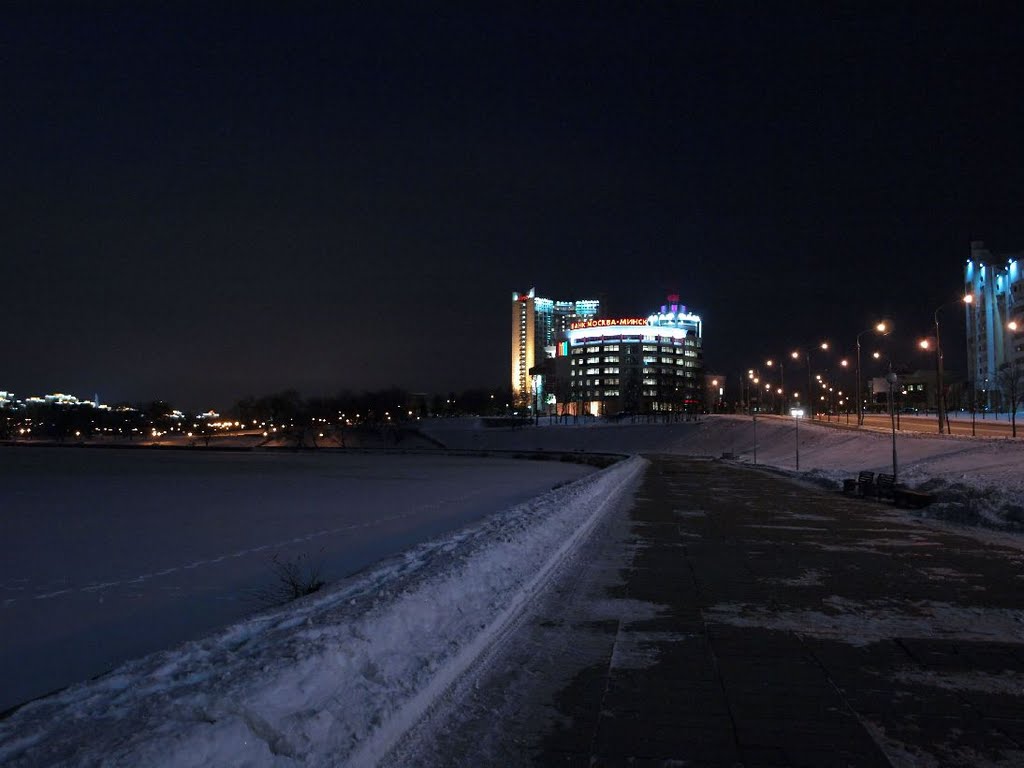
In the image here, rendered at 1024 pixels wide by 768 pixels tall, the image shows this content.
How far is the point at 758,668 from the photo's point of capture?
7.09 m

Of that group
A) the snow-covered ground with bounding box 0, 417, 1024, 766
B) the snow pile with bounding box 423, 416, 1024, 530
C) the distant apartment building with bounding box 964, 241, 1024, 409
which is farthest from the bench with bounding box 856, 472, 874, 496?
the distant apartment building with bounding box 964, 241, 1024, 409

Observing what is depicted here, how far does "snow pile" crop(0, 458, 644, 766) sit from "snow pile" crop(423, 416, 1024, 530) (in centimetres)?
1457

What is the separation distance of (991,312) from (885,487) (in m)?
151

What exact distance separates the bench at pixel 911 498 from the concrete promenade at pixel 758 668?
8.43 m

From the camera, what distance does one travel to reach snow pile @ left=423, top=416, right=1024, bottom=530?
19.7 meters

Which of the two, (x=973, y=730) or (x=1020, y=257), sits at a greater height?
(x=1020, y=257)

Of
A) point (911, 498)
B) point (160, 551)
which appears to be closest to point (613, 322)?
point (911, 498)

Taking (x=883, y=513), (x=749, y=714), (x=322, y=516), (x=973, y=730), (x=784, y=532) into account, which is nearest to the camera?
(x=973, y=730)

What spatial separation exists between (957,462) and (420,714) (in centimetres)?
3197

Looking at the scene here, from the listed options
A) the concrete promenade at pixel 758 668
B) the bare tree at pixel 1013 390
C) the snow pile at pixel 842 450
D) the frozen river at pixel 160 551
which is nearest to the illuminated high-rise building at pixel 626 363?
the snow pile at pixel 842 450

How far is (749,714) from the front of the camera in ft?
19.5

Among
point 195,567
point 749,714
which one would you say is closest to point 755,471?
point 195,567

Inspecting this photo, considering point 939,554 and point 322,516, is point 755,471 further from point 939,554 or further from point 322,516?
point 939,554

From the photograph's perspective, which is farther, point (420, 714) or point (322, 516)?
point (322, 516)
